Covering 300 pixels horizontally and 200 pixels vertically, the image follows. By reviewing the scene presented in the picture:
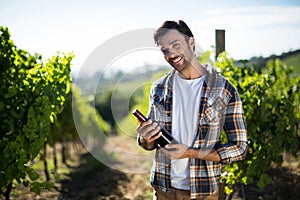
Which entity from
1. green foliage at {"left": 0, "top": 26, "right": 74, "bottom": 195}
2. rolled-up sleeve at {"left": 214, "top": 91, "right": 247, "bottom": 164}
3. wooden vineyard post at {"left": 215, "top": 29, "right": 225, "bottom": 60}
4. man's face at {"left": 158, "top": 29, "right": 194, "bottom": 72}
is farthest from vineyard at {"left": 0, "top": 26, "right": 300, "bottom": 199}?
rolled-up sleeve at {"left": 214, "top": 91, "right": 247, "bottom": 164}

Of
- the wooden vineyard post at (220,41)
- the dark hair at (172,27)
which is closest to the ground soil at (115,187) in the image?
the wooden vineyard post at (220,41)

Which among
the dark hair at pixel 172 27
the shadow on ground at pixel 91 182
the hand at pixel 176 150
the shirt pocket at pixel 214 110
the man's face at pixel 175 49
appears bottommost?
the shadow on ground at pixel 91 182

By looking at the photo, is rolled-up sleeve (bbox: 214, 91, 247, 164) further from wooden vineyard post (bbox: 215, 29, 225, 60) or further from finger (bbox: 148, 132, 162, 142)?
wooden vineyard post (bbox: 215, 29, 225, 60)

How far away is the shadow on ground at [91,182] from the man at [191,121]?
381cm

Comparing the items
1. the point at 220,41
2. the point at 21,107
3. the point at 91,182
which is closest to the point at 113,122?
the point at 21,107

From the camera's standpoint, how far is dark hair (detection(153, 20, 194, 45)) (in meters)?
2.24

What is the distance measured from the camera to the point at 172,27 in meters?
2.26

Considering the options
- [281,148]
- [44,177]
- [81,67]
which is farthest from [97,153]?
[44,177]

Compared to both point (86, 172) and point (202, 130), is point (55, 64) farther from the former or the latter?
point (86, 172)

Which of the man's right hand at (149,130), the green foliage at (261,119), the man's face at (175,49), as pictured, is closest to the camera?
the man's right hand at (149,130)

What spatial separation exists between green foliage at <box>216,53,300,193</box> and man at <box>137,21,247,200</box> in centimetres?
223

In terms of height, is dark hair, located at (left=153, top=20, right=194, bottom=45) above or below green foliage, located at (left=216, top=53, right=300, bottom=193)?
above

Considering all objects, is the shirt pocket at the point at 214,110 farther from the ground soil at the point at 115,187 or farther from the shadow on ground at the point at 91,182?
the shadow on ground at the point at 91,182

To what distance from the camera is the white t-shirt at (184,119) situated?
2285 mm
